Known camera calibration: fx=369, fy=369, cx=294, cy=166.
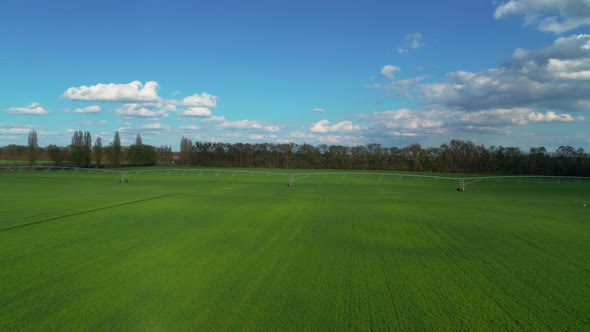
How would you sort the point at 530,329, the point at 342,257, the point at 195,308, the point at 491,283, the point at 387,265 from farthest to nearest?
the point at 342,257 → the point at 387,265 → the point at 491,283 → the point at 195,308 → the point at 530,329

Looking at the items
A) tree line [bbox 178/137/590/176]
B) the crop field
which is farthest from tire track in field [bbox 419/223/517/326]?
tree line [bbox 178/137/590/176]

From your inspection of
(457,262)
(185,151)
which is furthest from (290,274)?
(185,151)

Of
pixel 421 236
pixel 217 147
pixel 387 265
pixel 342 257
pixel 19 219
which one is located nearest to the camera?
pixel 387 265

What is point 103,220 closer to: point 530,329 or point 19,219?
point 19,219

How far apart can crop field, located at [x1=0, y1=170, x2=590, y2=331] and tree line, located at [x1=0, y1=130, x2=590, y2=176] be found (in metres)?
91.0

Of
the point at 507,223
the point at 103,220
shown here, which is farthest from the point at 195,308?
the point at 507,223

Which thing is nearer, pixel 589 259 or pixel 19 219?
pixel 589 259

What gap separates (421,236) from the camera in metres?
14.6

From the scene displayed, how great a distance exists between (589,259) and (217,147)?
12983cm

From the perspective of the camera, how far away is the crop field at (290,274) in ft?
22.3

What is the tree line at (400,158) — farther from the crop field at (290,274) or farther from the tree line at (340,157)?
the crop field at (290,274)

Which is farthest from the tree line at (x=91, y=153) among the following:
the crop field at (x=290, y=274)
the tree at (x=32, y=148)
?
the crop field at (x=290, y=274)

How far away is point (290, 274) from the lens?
30.6 ft

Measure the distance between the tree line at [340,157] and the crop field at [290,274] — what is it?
91.0m
